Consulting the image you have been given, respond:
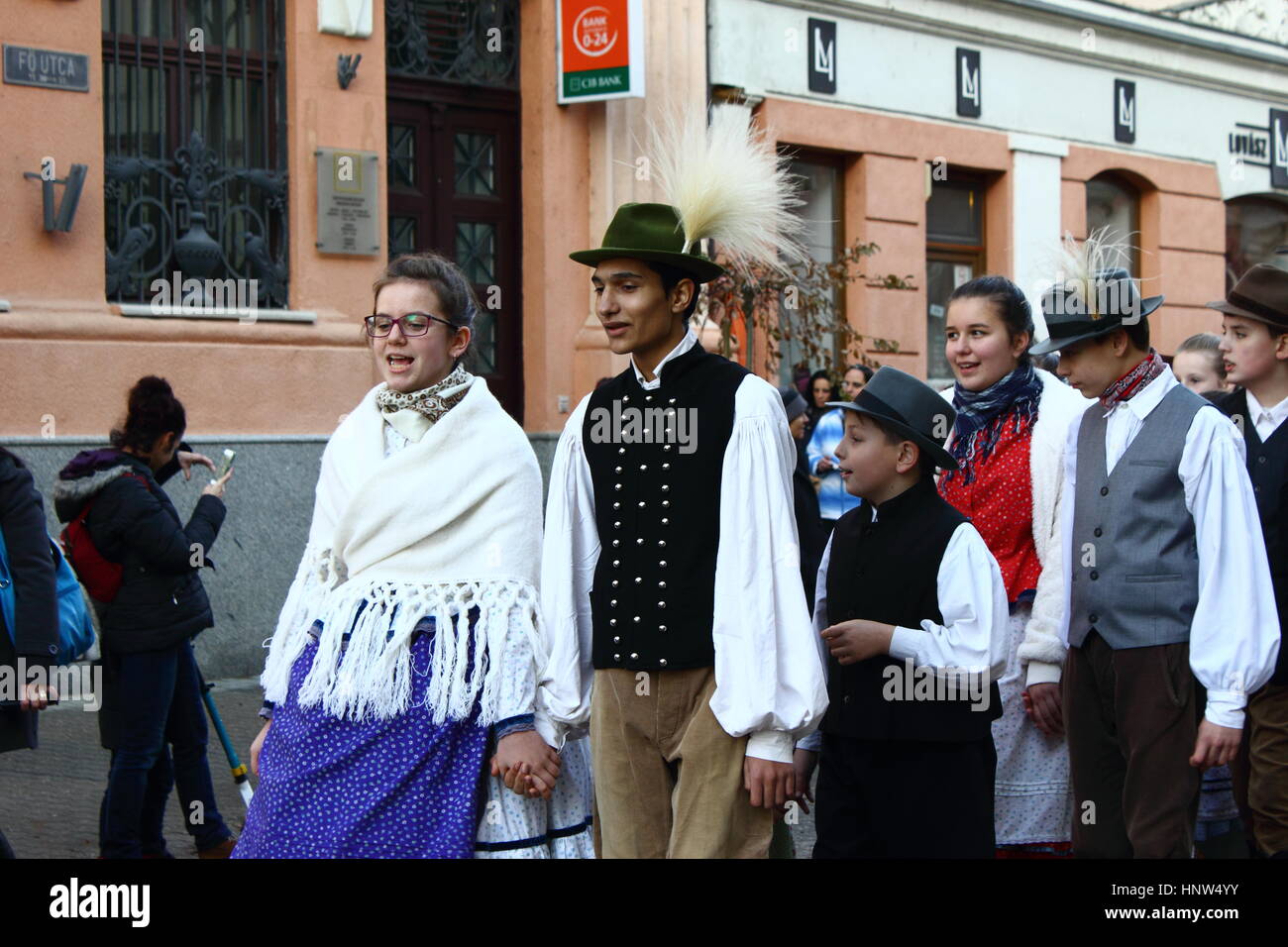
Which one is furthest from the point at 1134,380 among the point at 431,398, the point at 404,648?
the point at 404,648

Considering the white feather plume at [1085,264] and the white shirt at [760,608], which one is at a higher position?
the white feather plume at [1085,264]

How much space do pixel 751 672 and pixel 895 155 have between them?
41.9 feet

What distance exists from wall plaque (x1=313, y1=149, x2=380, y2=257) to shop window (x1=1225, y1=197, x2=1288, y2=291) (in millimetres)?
11578

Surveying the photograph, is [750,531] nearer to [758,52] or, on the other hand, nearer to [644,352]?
[644,352]

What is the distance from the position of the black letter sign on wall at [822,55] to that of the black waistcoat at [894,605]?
11219mm

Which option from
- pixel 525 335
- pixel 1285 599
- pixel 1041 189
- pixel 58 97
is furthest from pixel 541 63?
pixel 1285 599

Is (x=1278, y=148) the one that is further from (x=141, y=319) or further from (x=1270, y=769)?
(x=1270, y=769)

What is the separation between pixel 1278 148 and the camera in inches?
786

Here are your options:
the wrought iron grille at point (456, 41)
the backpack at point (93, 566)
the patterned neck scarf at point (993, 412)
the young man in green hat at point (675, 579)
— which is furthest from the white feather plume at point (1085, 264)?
the wrought iron grille at point (456, 41)

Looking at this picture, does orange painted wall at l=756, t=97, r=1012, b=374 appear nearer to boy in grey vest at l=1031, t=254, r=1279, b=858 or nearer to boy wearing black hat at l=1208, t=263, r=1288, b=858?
boy wearing black hat at l=1208, t=263, r=1288, b=858

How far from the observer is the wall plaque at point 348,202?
11445mm

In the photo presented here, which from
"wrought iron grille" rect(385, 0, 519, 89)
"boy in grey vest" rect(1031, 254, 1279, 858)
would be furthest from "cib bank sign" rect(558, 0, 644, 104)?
"boy in grey vest" rect(1031, 254, 1279, 858)

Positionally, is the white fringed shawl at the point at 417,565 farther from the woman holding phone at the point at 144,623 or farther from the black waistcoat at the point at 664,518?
the woman holding phone at the point at 144,623
